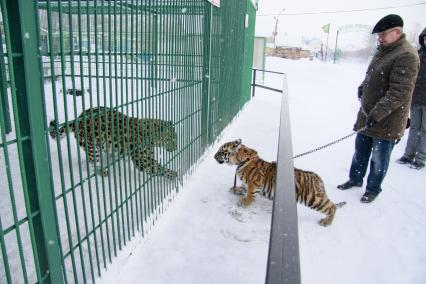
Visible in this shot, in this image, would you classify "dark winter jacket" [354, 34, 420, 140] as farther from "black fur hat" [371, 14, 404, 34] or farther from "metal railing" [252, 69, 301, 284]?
"metal railing" [252, 69, 301, 284]

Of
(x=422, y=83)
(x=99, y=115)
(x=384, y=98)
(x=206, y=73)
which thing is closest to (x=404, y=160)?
(x=422, y=83)

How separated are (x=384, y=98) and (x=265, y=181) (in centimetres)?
168

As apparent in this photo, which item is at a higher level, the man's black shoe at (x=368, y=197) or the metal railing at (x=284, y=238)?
the metal railing at (x=284, y=238)

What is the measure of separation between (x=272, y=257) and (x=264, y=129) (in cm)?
706

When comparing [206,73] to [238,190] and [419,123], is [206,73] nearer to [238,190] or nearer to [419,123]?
[238,190]

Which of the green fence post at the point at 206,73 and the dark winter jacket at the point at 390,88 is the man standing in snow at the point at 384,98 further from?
the green fence post at the point at 206,73

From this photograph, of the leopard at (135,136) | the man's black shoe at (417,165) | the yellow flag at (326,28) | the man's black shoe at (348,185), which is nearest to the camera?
the leopard at (135,136)

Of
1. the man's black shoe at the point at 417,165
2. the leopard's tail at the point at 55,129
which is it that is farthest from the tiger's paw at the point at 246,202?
the man's black shoe at the point at 417,165

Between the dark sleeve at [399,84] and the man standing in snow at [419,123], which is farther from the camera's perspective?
the man standing in snow at [419,123]

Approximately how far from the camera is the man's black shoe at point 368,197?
4.41 meters

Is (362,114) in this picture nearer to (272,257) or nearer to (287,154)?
(287,154)

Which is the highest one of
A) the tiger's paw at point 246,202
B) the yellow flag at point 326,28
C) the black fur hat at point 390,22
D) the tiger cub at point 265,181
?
the yellow flag at point 326,28

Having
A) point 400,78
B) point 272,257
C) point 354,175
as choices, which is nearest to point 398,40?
point 400,78

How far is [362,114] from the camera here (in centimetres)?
463
